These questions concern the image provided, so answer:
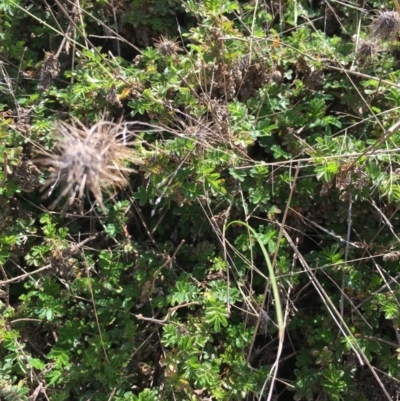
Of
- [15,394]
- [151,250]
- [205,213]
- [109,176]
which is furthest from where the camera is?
[151,250]

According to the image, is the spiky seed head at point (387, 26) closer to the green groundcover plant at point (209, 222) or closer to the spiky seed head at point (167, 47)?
the green groundcover plant at point (209, 222)

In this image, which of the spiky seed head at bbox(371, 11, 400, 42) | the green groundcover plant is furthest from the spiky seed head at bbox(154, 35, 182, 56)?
the spiky seed head at bbox(371, 11, 400, 42)

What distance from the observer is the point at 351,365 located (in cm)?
190

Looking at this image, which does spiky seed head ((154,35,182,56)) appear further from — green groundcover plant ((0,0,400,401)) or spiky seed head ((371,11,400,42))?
spiky seed head ((371,11,400,42))

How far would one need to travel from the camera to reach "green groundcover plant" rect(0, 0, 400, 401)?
6.21 ft

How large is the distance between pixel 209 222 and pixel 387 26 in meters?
0.87

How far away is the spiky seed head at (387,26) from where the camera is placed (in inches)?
76.9

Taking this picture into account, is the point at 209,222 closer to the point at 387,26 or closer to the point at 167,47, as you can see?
the point at 167,47

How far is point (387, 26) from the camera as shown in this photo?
1967 millimetres

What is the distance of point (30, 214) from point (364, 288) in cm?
116

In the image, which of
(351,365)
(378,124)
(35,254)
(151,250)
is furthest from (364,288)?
(35,254)

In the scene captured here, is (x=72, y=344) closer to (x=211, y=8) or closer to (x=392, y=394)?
(x=392, y=394)

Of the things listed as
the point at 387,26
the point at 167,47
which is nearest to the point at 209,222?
the point at 167,47

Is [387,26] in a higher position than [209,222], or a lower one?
higher
